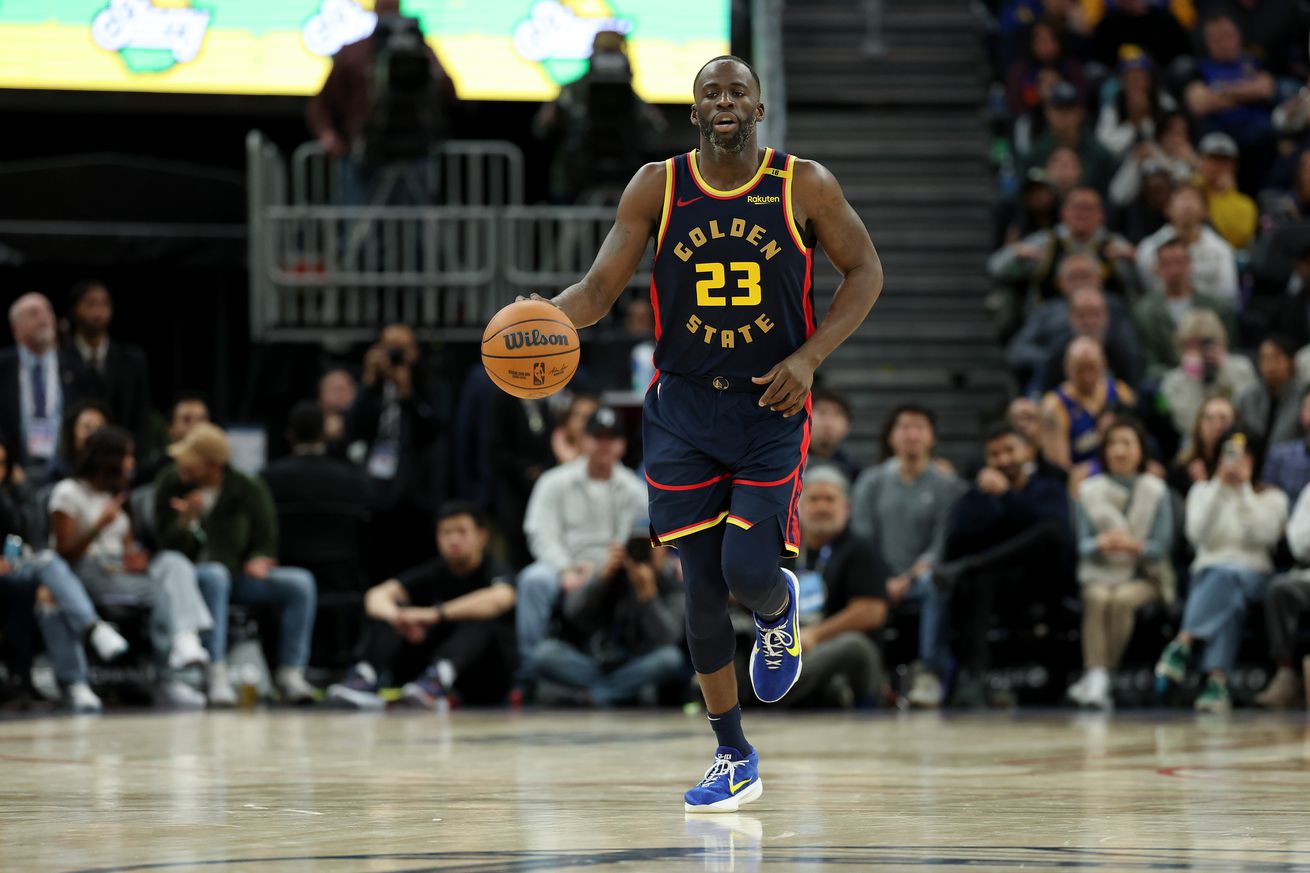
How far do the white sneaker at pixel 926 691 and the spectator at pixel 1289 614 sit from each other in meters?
1.81

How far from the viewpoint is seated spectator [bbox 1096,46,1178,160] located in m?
15.6

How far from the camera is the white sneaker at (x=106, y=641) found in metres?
11.4

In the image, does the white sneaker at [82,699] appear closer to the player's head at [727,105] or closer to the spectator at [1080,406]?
the spectator at [1080,406]

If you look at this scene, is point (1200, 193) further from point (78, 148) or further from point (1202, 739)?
point (78, 148)

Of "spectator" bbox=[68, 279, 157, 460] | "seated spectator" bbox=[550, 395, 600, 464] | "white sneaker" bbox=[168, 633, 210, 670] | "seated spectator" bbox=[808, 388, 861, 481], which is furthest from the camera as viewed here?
"spectator" bbox=[68, 279, 157, 460]

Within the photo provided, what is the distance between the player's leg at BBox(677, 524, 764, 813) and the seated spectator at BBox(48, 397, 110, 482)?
23.4 ft

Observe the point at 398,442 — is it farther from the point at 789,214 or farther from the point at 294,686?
the point at 789,214

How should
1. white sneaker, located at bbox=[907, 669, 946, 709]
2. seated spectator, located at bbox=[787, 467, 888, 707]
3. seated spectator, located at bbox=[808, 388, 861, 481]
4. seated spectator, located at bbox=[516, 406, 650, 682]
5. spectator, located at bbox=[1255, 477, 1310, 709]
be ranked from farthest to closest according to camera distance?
seated spectator, located at bbox=[808, 388, 861, 481] → seated spectator, located at bbox=[516, 406, 650, 682] → white sneaker, located at bbox=[907, 669, 946, 709] → seated spectator, located at bbox=[787, 467, 888, 707] → spectator, located at bbox=[1255, 477, 1310, 709]

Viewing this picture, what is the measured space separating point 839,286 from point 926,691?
6214mm

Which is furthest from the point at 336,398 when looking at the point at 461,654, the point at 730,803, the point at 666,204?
the point at 730,803

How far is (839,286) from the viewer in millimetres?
5965

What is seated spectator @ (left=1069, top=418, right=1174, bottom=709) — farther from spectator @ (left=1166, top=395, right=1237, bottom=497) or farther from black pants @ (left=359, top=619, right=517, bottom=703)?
black pants @ (left=359, top=619, right=517, bottom=703)

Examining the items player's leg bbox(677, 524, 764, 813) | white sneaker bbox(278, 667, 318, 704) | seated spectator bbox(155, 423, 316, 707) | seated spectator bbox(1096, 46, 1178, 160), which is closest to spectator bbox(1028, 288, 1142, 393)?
seated spectator bbox(1096, 46, 1178, 160)

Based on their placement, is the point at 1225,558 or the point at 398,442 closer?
the point at 1225,558
